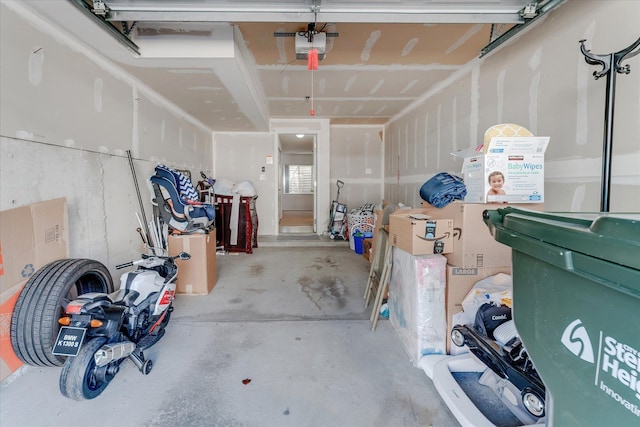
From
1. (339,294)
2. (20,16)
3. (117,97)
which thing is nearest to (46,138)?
(20,16)

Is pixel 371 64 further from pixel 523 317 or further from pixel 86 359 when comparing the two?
pixel 86 359

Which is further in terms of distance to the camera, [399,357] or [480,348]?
[399,357]

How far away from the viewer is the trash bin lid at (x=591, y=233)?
54cm

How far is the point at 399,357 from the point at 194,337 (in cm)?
152

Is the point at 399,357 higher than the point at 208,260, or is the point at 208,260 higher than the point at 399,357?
the point at 208,260

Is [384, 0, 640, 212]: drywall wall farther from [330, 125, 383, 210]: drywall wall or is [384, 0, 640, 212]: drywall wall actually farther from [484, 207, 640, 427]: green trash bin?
[330, 125, 383, 210]: drywall wall

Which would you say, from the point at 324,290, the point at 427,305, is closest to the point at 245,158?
the point at 324,290

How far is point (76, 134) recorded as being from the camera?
2119 mm

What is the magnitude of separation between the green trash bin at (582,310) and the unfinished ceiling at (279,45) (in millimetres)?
1606

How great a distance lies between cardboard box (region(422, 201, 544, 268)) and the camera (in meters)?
1.74

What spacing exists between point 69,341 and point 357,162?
5262mm

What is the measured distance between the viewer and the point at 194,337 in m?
2.08

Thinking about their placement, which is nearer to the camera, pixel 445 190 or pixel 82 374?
pixel 82 374

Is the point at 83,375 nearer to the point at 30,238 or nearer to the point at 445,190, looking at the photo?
the point at 30,238
